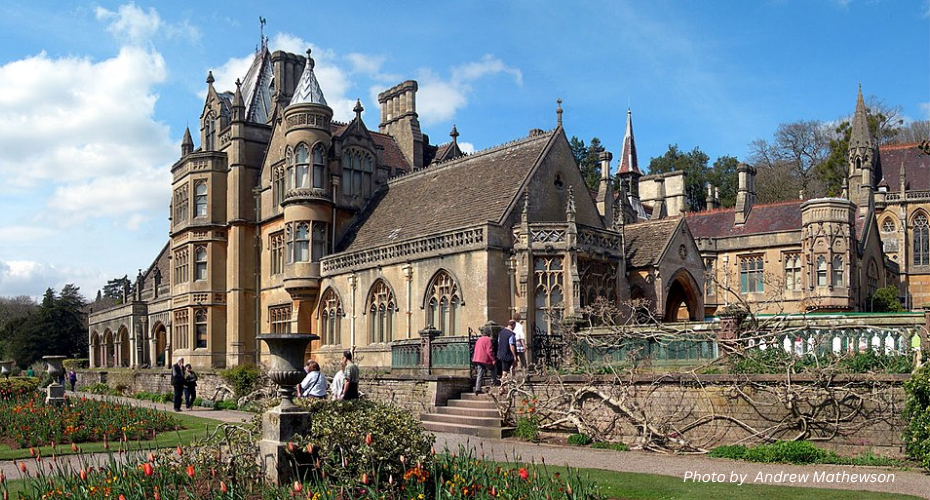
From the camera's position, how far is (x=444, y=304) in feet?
90.4

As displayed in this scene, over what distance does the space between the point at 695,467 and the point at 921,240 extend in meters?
48.9

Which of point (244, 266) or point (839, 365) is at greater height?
point (244, 266)

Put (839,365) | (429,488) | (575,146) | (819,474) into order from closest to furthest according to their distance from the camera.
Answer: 1. (429,488)
2. (819,474)
3. (839,365)
4. (575,146)

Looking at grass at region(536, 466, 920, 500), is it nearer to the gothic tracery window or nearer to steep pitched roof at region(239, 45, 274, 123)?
the gothic tracery window

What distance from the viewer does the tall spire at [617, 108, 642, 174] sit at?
6619cm

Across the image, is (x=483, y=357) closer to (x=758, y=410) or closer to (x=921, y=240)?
(x=758, y=410)

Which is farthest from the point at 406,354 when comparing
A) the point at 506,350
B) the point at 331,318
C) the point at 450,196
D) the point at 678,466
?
the point at 678,466

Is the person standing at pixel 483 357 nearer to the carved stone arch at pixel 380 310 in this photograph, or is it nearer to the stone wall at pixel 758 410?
the stone wall at pixel 758 410

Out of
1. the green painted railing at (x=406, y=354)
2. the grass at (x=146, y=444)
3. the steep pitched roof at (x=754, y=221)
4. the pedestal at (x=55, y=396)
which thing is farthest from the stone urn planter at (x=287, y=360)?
the steep pitched roof at (x=754, y=221)

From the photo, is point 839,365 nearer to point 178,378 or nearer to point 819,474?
point 819,474

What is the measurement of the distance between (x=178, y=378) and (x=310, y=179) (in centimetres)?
876

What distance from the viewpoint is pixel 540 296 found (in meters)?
26.0

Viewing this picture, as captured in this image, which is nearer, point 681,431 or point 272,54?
point 681,431

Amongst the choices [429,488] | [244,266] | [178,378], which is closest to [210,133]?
[244,266]
